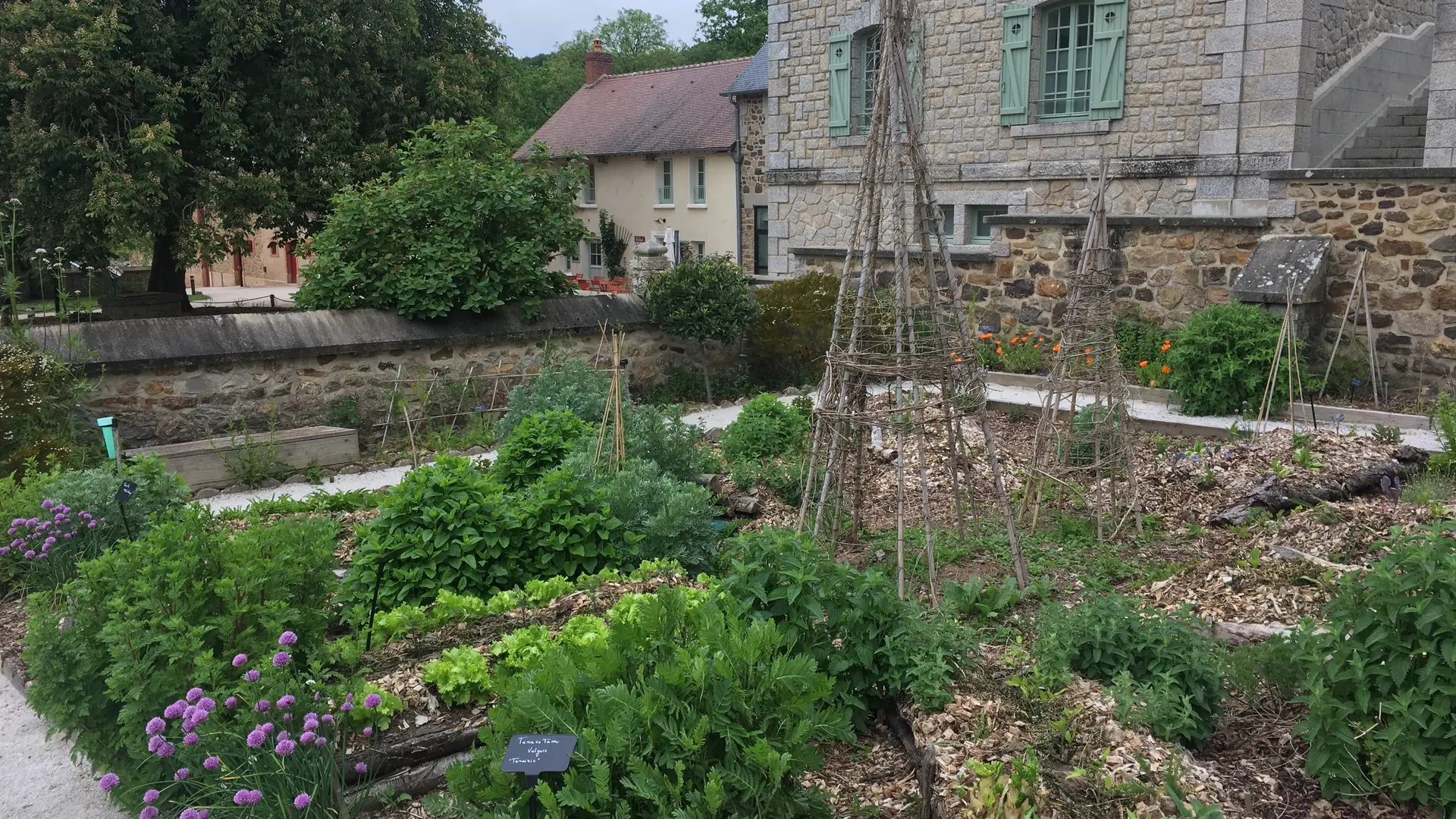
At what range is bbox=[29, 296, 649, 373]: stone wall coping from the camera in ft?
26.6

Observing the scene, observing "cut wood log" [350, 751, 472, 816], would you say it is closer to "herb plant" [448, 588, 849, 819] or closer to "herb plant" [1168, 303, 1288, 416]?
"herb plant" [448, 588, 849, 819]

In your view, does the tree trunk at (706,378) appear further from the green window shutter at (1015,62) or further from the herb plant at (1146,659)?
the herb plant at (1146,659)

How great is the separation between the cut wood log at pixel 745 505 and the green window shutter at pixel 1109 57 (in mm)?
7683

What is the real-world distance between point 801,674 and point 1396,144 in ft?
38.0

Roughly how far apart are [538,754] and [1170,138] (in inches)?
431

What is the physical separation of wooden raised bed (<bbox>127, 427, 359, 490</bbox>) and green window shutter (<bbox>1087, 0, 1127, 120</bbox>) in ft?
28.2

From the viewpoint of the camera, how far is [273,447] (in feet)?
26.3

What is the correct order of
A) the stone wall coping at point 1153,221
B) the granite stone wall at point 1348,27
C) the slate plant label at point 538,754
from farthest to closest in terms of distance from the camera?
the granite stone wall at point 1348,27
the stone wall coping at point 1153,221
the slate plant label at point 538,754

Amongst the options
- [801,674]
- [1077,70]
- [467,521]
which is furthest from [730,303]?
[801,674]

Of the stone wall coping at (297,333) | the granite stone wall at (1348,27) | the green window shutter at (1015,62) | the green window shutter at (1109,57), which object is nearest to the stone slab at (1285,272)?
the granite stone wall at (1348,27)

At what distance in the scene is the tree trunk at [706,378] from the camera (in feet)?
35.8

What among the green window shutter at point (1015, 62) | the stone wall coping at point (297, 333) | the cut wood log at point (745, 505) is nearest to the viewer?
the cut wood log at point (745, 505)

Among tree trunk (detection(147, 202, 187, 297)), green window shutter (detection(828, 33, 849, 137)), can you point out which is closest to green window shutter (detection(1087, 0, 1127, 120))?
green window shutter (detection(828, 33, 849, 137))

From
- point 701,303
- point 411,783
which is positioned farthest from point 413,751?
point 701,303
